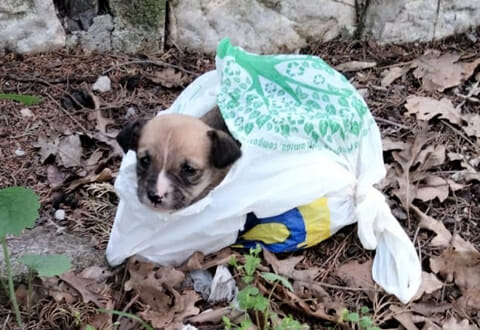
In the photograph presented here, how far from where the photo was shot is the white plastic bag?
307cm

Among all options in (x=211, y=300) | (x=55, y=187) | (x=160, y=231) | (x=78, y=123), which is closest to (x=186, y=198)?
(x=160, y=231)

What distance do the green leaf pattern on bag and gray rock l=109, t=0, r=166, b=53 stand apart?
118 cm

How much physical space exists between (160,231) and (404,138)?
5.33 feet

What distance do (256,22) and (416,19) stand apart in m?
1.10

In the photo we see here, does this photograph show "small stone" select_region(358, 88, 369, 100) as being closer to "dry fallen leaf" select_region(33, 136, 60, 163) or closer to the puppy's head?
the puppy's head

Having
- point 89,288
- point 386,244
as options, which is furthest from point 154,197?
point 386,244

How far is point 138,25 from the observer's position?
4.59m

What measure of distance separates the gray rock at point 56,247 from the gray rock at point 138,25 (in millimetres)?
1743

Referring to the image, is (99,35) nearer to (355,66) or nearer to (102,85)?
(102,85)

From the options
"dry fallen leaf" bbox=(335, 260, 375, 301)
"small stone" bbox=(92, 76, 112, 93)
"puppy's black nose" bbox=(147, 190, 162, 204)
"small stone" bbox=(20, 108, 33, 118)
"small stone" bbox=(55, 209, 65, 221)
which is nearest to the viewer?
"puppy's black nose" bbox=(147, 190, 162, 204)

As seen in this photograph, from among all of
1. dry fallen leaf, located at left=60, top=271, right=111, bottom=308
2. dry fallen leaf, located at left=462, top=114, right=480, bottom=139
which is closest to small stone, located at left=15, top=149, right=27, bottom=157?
dry fallen leaf, located at left=60, top=271, right=111, bottom=308

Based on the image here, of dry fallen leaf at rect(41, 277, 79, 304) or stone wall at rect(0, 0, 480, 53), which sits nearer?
dry fallen leaf at rect(41, 277, 79, 304)

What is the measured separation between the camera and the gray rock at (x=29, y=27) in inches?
172

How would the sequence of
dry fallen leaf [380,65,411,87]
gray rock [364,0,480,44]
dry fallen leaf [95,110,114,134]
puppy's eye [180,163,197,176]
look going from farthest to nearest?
gray rock [364,0,480,44]
dry fallen leaf [380,65,411,87]
dry fallen leaf [95,110,114,134]
puppy's eye [180,163,197,176]
